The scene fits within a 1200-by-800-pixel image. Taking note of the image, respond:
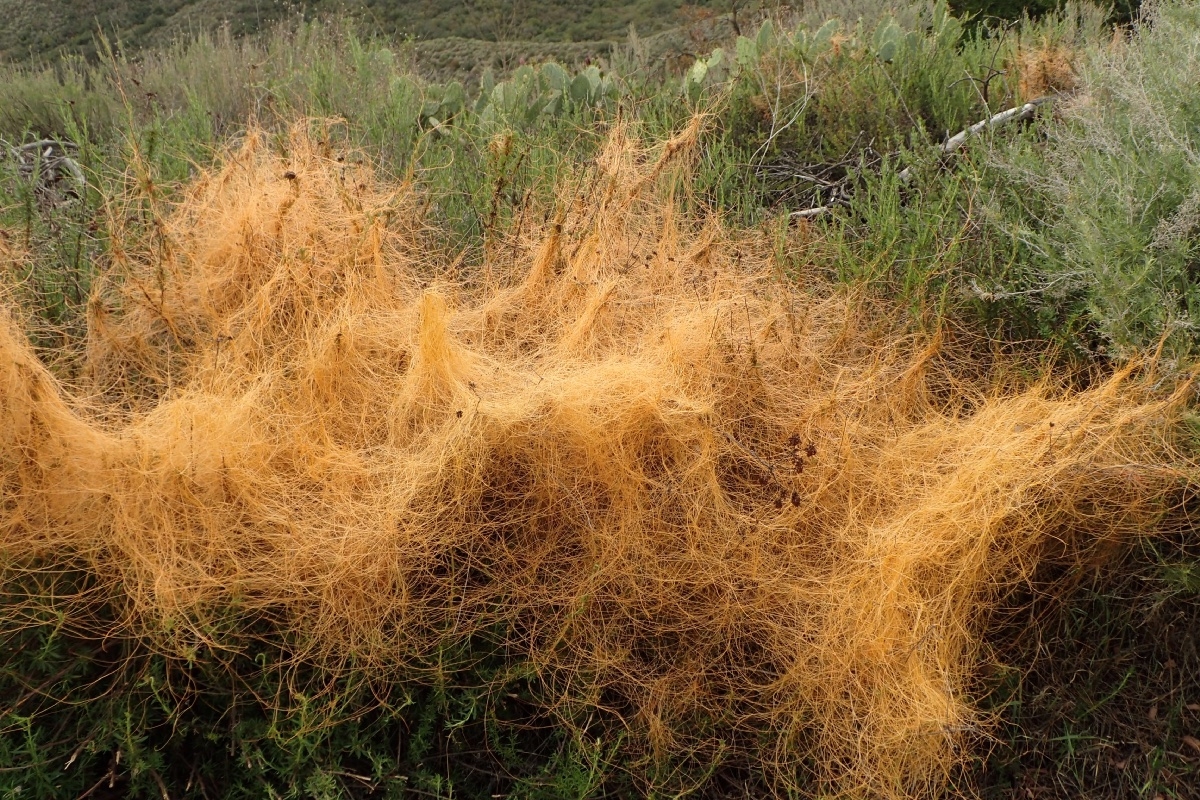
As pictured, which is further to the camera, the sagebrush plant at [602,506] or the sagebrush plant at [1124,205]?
the sagebrush plant at [1124,205]

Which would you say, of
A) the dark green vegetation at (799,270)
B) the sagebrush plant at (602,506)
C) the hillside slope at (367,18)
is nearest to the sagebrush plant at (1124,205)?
the dark green vegetation at (799,270)

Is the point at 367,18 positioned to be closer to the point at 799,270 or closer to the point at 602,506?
the point at 799,270

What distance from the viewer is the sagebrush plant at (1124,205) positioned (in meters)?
2.42

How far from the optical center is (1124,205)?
2557 millimetres

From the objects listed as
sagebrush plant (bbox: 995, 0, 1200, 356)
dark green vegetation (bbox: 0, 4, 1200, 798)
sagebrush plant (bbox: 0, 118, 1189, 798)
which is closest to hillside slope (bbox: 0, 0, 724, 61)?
dark green vegetation (bbox: 0, 4, 1200, 798)

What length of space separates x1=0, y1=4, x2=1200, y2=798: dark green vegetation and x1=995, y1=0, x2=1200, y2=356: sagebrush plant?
11 mm

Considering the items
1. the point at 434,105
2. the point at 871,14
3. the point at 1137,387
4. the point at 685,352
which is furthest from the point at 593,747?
the point at 871,14

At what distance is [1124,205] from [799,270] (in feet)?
3.02

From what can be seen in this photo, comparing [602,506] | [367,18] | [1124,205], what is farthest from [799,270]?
[367,18]

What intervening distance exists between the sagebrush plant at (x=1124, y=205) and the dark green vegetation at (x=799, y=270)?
1 cm

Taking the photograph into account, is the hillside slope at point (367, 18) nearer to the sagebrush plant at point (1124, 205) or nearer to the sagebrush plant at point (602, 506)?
the sagebrush plant at point (1124, 205)

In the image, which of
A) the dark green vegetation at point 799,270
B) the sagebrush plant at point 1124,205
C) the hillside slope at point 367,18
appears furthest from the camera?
the hillside slope at point 367,18

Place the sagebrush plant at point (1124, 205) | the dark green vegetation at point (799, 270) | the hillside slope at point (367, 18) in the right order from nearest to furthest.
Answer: the dark green vegetation at point (799, 270), the sagebrush plant at point (1124, 205), the hillside slope at point (367, 18)

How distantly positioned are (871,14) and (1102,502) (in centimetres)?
538
